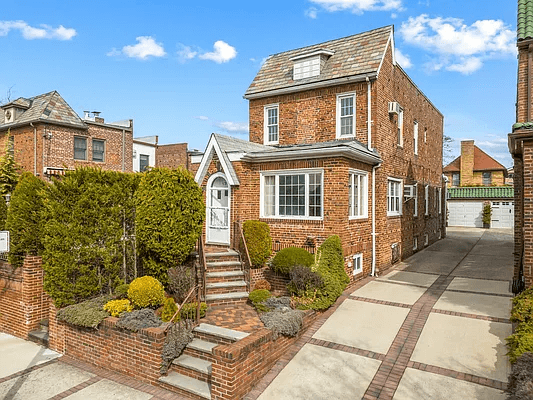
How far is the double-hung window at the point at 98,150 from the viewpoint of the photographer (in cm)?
2600

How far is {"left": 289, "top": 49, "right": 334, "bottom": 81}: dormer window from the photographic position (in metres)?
15.0

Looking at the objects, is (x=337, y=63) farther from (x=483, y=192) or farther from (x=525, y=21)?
(x=483, y=192)

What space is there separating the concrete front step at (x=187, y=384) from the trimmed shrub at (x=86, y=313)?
2.10 m

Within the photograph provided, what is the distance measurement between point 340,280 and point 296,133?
286 inches

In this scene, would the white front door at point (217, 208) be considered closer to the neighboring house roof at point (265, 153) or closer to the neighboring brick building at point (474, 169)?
the neighboring house roof at point (265, 153)

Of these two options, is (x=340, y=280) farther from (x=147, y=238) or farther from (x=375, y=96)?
(x=375, y=96)

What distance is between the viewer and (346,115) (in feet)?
45.9

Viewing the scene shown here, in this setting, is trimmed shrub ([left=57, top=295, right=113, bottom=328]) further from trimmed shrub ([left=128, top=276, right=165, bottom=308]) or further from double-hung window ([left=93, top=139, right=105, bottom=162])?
double-hung window ([left=93, top=139, right=105, bottom=162])

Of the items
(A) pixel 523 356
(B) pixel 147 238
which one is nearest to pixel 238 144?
(B) pixel 147 238

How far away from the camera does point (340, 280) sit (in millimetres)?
10102

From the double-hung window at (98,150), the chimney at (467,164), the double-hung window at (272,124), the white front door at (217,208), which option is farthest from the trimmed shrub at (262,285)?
the chimney at (467,164)

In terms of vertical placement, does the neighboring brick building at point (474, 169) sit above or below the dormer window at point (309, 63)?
→ below

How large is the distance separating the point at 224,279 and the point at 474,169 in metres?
37.3

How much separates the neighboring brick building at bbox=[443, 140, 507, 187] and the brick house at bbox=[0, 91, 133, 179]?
109ft
